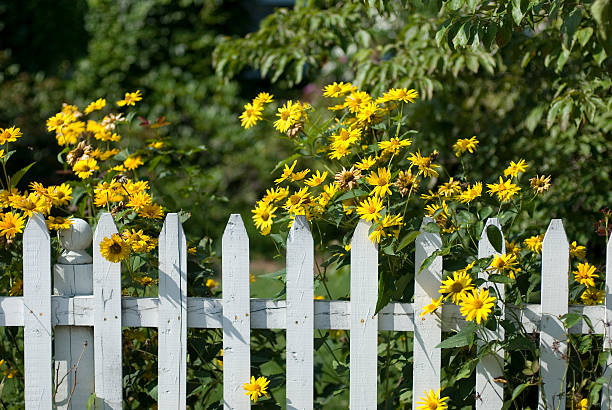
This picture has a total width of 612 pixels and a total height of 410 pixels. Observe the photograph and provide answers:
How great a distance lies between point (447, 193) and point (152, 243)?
2.72 feet

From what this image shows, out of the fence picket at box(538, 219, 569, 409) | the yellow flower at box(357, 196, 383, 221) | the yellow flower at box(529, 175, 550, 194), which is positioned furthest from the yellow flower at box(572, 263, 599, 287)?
the yellow flower at box(357, 196, 383, 221)

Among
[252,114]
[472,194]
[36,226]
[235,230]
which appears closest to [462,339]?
[472,194]

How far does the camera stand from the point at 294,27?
337cm

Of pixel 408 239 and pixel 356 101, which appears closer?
pixel 408 239

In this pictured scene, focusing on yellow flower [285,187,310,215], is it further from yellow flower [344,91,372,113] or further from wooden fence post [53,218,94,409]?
wooden fence post [53,218,94,409]

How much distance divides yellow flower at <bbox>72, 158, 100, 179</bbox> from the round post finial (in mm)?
231

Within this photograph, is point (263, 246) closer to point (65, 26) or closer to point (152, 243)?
point (65, 26)

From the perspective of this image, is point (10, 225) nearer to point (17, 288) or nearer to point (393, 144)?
point (17, 288)

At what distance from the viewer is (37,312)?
201 cm

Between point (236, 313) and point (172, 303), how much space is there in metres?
0.17

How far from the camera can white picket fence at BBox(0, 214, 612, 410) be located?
1.93m

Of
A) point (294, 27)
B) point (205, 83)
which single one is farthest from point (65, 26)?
point (294, 27)

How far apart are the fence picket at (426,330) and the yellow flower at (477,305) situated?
157 millimetres

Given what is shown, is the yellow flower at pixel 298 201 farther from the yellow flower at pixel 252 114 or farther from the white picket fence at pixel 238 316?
the yellow flower at pixel 252 114
